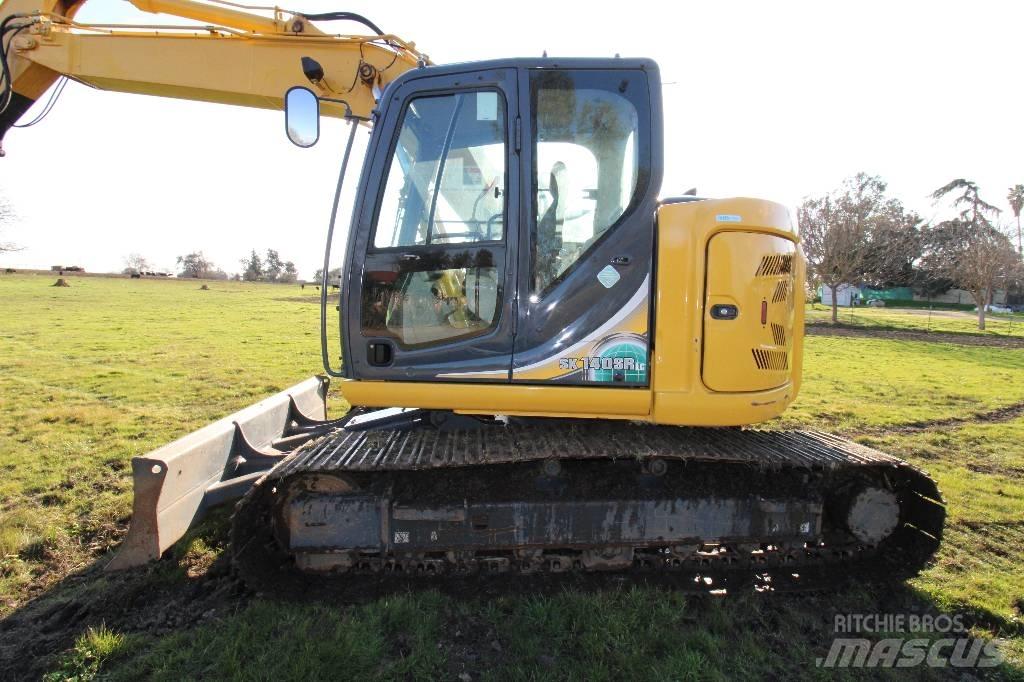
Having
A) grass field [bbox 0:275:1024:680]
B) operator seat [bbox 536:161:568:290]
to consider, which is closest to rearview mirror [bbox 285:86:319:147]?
operator seat [bbox 536:161:568:290]

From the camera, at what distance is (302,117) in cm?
339

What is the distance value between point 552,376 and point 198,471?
7.96 ft

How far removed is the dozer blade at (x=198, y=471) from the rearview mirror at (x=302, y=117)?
6.77ft

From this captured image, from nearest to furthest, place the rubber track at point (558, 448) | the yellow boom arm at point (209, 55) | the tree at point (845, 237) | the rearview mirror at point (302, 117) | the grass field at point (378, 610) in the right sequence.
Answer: the grass field at point (378, 610) < the rubber track at point (558, 448) < the rearview mirror at point (302, 117) < the yellow boom arm at point (209, 55) < the tree at point (845, 237)

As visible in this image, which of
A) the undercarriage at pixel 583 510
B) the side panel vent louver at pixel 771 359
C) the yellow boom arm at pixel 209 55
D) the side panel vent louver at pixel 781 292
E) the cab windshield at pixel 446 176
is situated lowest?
the undercarriage at pixel 583 510

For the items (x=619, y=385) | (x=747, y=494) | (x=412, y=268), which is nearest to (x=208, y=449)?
(x=412, y=268)

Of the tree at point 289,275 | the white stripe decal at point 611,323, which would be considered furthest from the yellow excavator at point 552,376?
the tree at point 289,275

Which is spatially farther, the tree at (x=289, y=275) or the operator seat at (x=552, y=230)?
the tree at (x=289, y=275)

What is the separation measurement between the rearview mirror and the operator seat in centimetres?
143

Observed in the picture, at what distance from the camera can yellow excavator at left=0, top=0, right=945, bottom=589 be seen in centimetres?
325

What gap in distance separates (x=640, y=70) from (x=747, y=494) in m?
2.58

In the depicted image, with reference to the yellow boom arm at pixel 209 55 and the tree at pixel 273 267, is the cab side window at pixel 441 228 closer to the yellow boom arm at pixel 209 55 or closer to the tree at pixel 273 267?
the yellow boom arm at pixel 209 55

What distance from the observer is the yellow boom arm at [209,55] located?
412cm

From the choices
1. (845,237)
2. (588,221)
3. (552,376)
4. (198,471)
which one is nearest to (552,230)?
(588,221)
